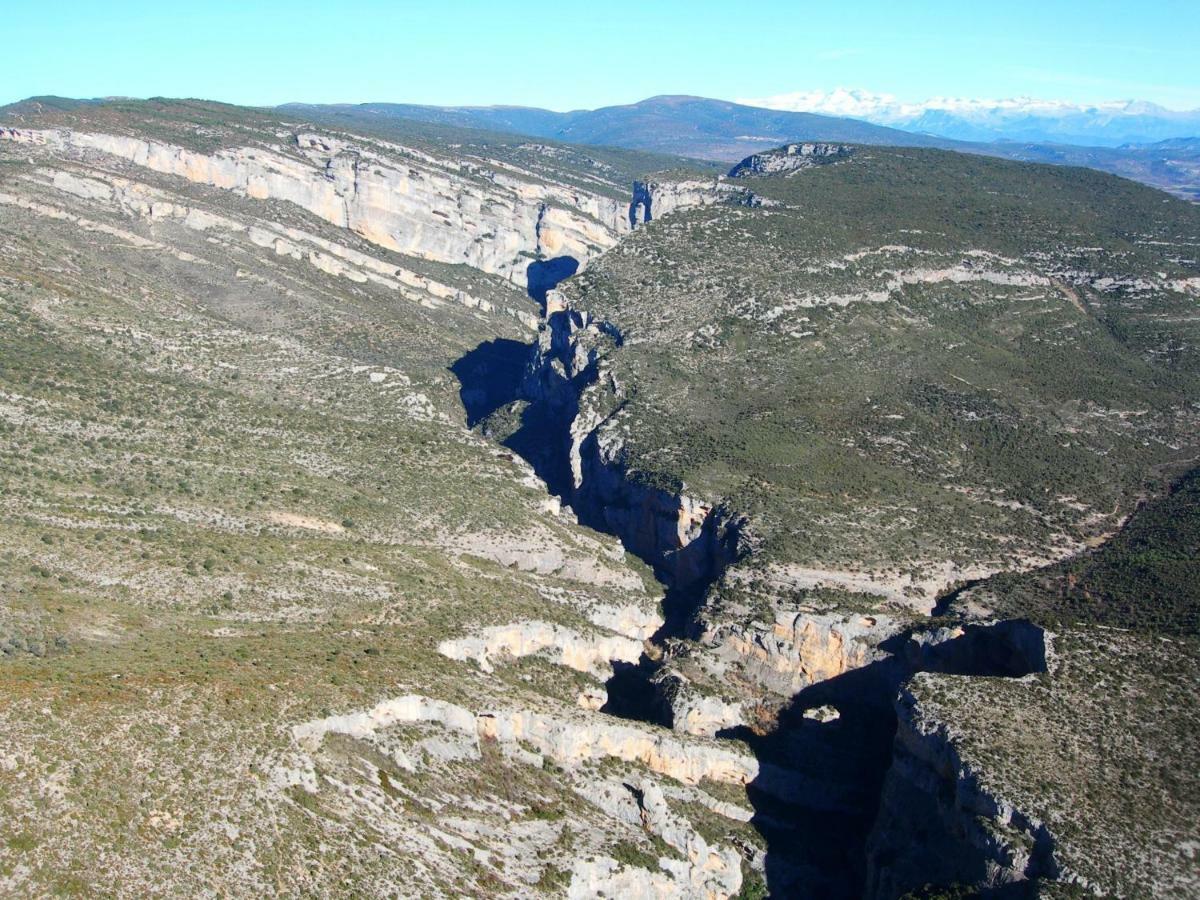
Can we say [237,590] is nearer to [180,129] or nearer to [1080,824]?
[1080,824]

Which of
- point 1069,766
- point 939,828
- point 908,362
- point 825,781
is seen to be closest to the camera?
point 1069,766

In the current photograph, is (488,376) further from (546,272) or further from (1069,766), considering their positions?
(1069,766)

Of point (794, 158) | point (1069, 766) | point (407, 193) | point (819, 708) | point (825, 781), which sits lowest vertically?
point (825, 781)

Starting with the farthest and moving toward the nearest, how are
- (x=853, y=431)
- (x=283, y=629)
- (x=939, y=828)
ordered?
(x=853, y=431), (x=283, y=629), (x=939, y=828)

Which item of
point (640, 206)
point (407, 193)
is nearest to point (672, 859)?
point (407, 193)

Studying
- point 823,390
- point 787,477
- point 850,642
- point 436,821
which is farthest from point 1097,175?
point 436,821

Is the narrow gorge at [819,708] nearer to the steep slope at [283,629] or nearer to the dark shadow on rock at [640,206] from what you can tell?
the steep slope at [283,629]

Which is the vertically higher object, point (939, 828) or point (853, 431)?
point (853, 431)

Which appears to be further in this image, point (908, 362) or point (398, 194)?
point (398, 194)
